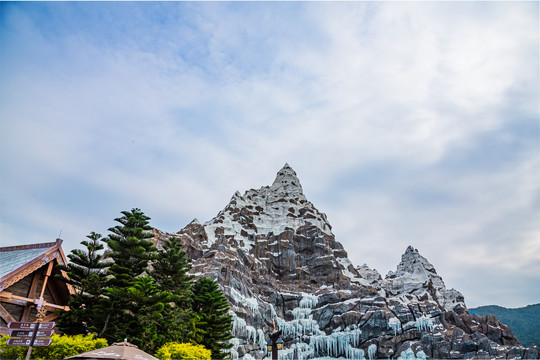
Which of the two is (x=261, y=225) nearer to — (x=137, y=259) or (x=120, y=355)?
(x=137, y=259)

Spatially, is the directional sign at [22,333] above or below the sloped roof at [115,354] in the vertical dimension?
above

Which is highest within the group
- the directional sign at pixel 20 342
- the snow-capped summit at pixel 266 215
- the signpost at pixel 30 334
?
the snow-capped summit at pixel 266 215

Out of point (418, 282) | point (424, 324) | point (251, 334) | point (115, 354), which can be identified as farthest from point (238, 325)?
point (418, 282)

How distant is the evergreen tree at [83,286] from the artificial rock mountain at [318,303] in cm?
2995

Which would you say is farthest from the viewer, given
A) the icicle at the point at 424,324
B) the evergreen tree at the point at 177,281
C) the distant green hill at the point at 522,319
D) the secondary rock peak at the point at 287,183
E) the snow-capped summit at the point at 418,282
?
the secondary rock peak at the point at 287,183

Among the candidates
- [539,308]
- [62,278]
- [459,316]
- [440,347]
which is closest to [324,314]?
[440,347]

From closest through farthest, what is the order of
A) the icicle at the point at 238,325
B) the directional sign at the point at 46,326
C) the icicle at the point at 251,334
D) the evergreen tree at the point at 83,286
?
1. the directional sign at the point at 46,326
2. the evergreen tree at the point at 83,286
3. the icicle at the point at 238,325
4. the icicle at the point at 251,334

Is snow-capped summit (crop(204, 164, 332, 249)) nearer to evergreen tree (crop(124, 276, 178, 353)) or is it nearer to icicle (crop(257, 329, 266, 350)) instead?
icicle (crop(257, 329, 266, 350))

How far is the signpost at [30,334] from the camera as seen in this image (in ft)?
29.3

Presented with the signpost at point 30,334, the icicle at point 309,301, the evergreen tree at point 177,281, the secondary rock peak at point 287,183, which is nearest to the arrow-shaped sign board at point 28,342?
the signpost at point 30,334

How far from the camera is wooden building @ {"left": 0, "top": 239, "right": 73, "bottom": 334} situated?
43.1 feet

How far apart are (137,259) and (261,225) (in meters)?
68.9

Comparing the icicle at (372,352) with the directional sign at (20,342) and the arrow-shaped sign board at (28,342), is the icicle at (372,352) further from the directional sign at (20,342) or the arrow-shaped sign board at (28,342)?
the directional sign at (20,342)

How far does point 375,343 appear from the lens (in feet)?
171
